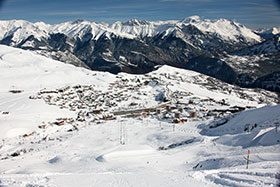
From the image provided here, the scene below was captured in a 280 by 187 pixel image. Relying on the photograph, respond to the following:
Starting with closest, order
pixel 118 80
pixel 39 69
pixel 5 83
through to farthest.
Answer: pixel 5 83, pixel 118 80, pixel 39 69

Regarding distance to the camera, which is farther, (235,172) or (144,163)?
(144,163)

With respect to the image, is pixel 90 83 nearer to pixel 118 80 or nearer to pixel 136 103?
pixel 118 80

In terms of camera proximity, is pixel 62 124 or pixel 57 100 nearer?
pixel 62 124

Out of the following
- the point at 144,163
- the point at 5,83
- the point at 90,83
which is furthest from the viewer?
the point at 90,83

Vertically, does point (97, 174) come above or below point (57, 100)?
above

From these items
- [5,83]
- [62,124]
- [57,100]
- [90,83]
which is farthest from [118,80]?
[62,124]

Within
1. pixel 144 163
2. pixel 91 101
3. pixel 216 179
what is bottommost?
pixel 91 101

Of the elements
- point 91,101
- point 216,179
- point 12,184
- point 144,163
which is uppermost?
point 216,179

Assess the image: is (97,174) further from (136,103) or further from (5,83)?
(5,83)

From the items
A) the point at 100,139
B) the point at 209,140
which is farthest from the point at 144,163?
the point at 100,139
